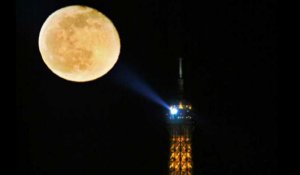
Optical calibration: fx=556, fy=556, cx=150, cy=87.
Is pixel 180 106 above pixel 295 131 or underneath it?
above

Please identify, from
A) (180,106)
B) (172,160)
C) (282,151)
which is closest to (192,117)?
(180,106)

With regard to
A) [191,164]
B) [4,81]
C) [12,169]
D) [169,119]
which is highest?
[169,119]

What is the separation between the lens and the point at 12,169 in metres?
14.5

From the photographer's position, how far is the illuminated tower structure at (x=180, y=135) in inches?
4409

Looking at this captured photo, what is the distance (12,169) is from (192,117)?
10809cm

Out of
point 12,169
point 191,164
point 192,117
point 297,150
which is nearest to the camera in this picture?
point 12,169

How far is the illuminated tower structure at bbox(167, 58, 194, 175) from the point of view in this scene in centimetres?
11200

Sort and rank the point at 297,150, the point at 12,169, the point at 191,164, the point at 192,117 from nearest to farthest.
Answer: the point at 12,169 < the point at 297,150 < the point at 191,164 < the point at 192,117

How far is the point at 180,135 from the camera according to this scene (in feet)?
396

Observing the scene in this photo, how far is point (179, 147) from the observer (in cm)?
11712

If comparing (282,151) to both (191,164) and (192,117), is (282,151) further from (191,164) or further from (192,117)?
(192,117)

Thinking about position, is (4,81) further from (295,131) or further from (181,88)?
(181,88)

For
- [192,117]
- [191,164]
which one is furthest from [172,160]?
[192,117]

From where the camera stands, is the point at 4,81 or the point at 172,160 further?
the point at 172,160
